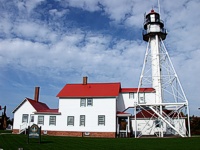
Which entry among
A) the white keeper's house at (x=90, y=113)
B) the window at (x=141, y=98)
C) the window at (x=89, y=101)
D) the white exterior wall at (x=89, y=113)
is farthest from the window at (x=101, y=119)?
the window at (x=141, y=98)

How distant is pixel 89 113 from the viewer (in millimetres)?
32219

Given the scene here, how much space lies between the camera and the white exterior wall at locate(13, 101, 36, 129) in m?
35.2

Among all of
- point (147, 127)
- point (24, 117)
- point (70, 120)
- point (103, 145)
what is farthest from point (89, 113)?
point (103, 145)

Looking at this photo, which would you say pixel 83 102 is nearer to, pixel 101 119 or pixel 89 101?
pixel 89 101

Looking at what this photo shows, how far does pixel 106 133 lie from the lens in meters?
31.0

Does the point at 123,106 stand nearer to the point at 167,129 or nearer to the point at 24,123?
the point at 167,129

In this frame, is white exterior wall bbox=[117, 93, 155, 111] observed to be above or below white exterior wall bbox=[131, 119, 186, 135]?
above

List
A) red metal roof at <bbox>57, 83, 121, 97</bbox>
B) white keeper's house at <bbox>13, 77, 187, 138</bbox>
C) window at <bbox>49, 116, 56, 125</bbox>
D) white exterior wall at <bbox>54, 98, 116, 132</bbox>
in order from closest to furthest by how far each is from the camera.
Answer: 1. white exterior wall at <bbox>54, 98, 116, 132</bbox>
2. white keeper's house at <bbox>13, 77, 187, 138</bbox>
3. red metal roof at <bbox>57, 83, 121, 97</bbox>
4. window at <bbox>49, 116, 56, 125</bbox>

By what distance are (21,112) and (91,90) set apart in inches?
431

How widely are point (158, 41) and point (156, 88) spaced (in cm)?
636

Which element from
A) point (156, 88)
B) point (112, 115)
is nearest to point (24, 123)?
point (112, 115)

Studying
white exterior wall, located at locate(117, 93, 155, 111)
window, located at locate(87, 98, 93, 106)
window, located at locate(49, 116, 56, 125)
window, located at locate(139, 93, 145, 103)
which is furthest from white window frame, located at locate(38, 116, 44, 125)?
window, located at locate(139, 93, 145, 103)

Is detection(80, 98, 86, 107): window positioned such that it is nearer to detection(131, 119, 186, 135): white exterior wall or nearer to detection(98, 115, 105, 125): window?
detection(98, 115, 105, 125): window

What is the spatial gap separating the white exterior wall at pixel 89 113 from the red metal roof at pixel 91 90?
688mm
